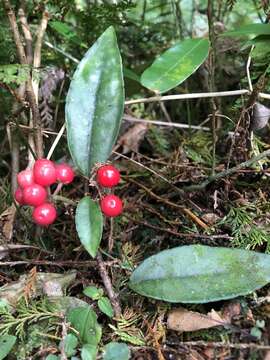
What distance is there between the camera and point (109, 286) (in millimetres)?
1152

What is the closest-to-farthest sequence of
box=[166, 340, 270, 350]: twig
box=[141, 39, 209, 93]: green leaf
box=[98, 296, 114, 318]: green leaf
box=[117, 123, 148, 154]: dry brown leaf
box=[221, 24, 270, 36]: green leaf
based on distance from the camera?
box=[166, 340, 270, 350]: twig
box=[98, 296, 114, 318]: green leaf
box=[141, 39, 209, 93]: green leaf
box=[221, 24, 270, 36]: green leaf
box=[117, 123, 148, 154]: dry brown leaf

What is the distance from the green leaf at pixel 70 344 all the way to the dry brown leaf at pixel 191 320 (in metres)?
0.21

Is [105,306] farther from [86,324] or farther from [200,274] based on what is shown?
[200,274]

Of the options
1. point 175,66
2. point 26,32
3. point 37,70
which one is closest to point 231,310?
point 175,66

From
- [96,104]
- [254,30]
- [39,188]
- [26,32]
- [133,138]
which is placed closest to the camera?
[39,188]

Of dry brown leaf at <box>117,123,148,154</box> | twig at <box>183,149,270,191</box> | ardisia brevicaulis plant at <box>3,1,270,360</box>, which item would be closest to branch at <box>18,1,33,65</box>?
ardisia brevicaulis plant at <box>3,1,270,360</box>

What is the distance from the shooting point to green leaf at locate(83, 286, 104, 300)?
44.1 inches

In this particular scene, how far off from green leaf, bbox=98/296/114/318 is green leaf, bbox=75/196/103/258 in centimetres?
15

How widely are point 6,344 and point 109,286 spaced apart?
10.2 inches

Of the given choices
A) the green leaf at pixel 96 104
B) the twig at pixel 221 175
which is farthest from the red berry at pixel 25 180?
the twig at pixel 221 175

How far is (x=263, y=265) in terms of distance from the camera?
42.8 inches

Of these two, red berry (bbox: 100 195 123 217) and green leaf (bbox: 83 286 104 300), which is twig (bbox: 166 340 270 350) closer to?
green leaf (bbox: 83 286 104 300)

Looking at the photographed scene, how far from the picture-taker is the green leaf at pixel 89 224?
1043 millimetres

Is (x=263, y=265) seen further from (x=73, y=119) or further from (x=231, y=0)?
(x=231, y=0)
